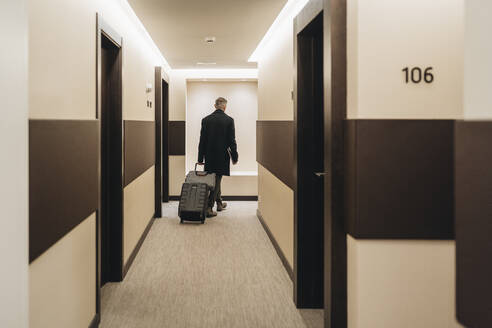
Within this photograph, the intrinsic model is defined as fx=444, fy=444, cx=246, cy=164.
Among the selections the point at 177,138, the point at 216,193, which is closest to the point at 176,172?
the point at 177,138

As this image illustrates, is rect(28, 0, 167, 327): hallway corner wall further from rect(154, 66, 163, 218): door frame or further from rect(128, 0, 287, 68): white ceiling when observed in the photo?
rect(154, 66, 163, 218): door frame

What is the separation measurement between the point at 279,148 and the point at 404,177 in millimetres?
2054

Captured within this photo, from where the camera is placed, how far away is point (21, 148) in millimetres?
1427

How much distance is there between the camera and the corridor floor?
2689mm

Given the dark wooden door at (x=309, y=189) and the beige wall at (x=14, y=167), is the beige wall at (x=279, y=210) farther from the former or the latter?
the beige wall at (x=14, y=167)

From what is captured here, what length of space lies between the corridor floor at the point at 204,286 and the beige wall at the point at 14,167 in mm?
1292

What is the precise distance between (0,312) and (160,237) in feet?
11.0

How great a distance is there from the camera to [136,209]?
4059 millimetres

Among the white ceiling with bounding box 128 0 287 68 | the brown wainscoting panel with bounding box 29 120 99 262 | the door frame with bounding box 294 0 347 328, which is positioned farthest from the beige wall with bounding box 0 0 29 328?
the white ceiling with bounding box 128 0 287 68

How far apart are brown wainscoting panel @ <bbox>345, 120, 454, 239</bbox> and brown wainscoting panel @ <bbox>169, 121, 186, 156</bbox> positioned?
5.35 m

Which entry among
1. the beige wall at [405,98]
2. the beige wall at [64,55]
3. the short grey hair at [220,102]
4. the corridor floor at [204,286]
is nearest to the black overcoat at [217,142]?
the short grey hair at [220,102]

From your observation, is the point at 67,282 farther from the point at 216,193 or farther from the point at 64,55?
the point at 216,193

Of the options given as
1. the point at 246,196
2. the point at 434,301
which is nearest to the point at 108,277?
the point at 434,301

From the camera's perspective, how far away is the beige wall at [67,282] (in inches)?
65.9
